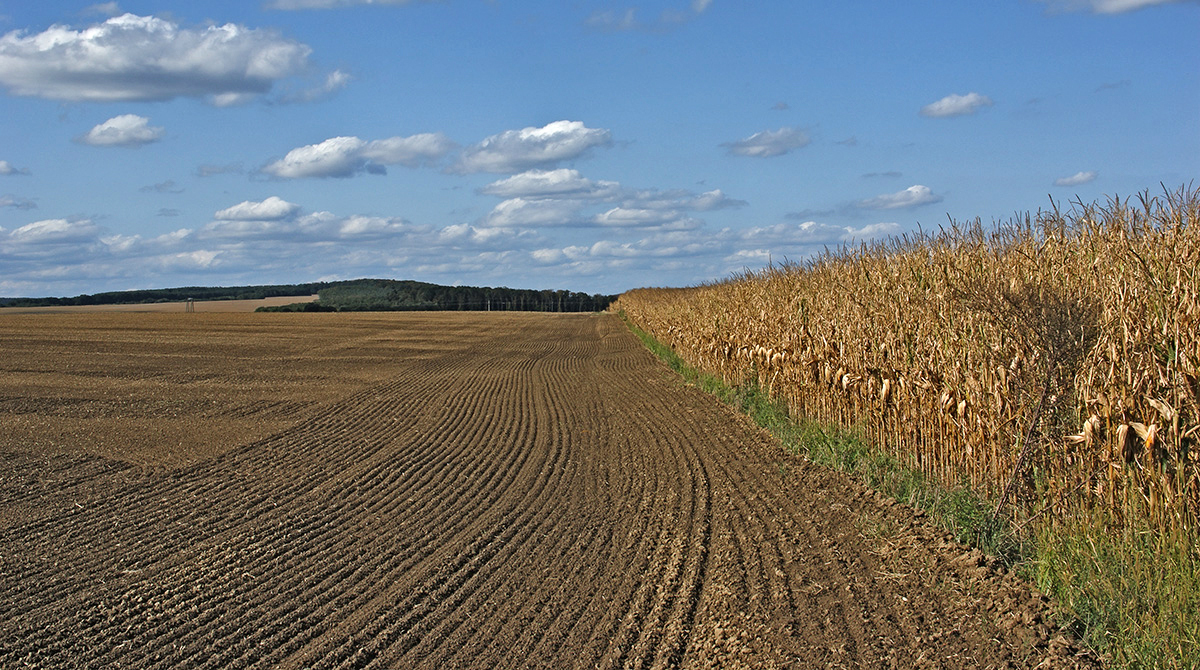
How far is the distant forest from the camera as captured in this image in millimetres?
94562

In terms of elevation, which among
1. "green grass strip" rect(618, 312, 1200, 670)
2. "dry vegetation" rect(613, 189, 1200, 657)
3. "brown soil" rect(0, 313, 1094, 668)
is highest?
"dry vegetation" rect(613, 189, 1200, 657)

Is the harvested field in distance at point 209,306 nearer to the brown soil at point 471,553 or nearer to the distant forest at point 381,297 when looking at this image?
the distant forest at point 381,297

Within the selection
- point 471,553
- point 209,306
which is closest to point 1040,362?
point 471,553

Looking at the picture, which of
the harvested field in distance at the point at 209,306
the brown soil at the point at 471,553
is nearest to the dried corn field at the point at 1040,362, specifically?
the brown soil at the point at 471,553

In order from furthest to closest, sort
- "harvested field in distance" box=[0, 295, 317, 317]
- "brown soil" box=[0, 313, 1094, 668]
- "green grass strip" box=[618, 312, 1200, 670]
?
"harvested field in distance" box=[0, 295, 317, 317] → "brown soil" box=[0, 313, 1094, 668] → "green grass strip" box=[618, 312, 1200, 670]

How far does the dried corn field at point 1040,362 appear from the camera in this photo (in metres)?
4.94

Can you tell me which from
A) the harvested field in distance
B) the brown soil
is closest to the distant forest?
the harvested field in distance

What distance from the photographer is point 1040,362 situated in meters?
5.91

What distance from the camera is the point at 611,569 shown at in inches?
242

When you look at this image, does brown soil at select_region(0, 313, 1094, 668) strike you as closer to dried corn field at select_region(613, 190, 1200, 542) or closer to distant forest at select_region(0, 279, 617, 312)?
dried corn field at select_region(613, 190, 1200, 542)

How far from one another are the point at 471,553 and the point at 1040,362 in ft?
14.8

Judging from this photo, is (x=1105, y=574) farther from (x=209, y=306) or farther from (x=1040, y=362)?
(x=209, y=306)

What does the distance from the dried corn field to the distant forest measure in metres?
80.4

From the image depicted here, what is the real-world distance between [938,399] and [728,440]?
4.07m
